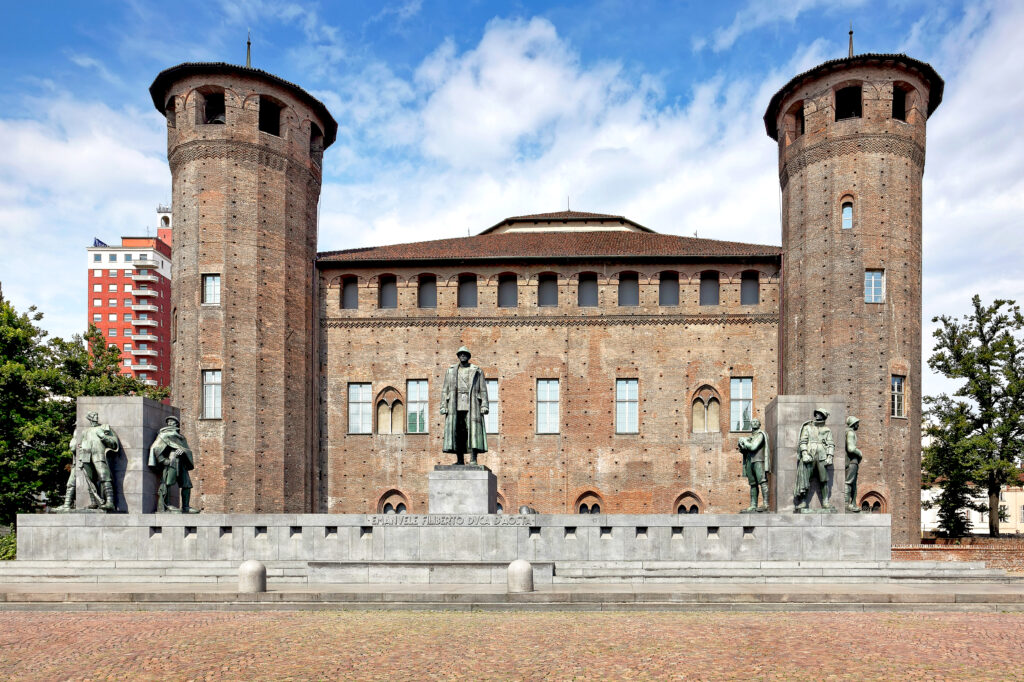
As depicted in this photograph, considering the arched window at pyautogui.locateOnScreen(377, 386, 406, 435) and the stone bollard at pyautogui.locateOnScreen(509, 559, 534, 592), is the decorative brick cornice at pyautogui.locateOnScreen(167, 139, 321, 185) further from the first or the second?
the stone bollard at pyautogui.locateOnScreen(509, 559, 534, 592)

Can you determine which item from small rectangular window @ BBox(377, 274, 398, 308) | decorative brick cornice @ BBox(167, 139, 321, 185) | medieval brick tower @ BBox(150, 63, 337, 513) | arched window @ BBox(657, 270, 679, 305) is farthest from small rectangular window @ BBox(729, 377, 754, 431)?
decorative brick cornice @ BBox(167, 139, 321, 185)

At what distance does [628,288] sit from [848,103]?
12242 mm

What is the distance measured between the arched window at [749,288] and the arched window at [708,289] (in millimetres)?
1123

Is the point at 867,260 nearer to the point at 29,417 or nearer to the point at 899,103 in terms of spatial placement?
the point at 899,103

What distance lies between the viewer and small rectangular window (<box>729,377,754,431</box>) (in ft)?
118

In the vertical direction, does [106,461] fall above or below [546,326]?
below

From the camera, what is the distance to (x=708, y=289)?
37.4 metres

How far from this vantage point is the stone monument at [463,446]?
64.1ft

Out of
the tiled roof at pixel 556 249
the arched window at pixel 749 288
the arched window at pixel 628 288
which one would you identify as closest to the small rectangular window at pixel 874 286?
the tiled roof at pixel 556 249

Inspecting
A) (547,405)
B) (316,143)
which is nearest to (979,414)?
(547,405)

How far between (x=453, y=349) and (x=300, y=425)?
24.3 feet

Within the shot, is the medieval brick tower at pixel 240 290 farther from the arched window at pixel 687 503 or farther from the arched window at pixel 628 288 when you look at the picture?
the arched window at pixel 687 503

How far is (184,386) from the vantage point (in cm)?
3359

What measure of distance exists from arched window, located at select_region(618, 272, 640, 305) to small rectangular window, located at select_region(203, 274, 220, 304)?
1733cm
